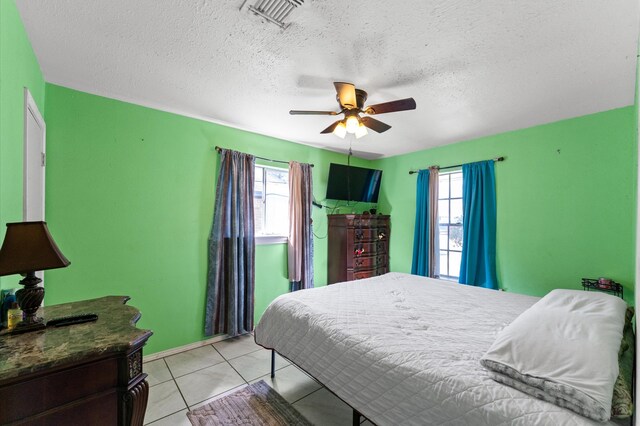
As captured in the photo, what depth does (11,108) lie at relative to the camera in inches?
53.7

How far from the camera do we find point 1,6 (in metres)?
1.23

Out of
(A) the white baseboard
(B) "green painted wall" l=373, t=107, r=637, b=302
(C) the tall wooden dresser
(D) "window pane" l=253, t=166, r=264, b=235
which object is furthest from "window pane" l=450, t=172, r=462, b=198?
(A) the white baseboard

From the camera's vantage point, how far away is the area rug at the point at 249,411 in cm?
185

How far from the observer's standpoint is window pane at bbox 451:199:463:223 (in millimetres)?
3801

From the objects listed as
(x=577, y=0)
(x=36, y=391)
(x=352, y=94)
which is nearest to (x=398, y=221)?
(x=352, y=94)

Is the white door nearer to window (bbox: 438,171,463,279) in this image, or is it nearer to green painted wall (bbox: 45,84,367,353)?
green painted wall (bbox: 45,84,367,353)

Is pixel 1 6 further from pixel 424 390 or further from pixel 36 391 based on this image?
pixel 424 390

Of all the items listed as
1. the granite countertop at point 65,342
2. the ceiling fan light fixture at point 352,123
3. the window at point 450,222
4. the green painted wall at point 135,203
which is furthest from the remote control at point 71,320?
the window at point 450,222

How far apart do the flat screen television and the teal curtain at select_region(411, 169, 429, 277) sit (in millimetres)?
769

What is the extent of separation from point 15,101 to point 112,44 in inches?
25.5

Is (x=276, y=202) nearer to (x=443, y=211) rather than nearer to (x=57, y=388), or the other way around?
(x=443, y=211)

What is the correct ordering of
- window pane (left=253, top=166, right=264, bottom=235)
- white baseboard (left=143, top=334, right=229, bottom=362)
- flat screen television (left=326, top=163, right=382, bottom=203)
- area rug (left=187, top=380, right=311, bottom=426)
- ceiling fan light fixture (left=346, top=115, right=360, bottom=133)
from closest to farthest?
area rug (left=187, top=380, right=311, bottom=426)
ceiling fan light fixture (left=346, top=115, right=360, bottom=133)
white baseboard (left=143, top=334, right=229, bottom=362)
window pane (left=253, top=166, right=264, bottom=235)
flat screen television (left=326, top=163, right=382, bottom=203)

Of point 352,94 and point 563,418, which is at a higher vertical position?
point 352,94

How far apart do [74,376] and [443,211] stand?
413cm
